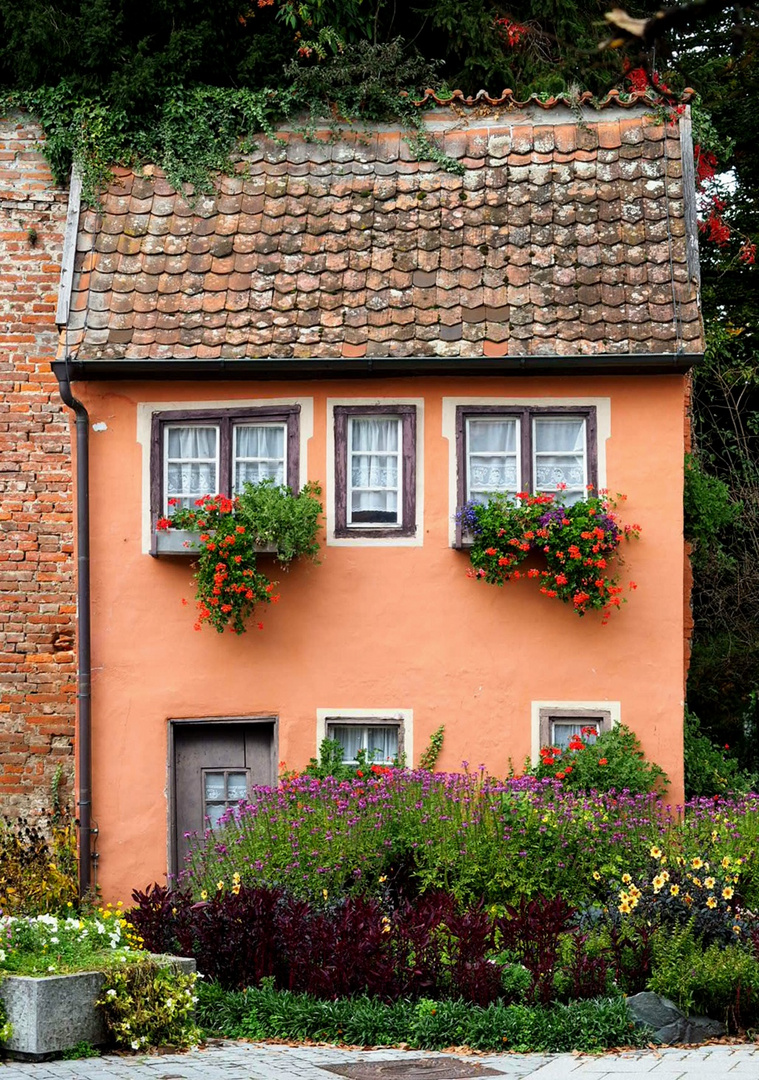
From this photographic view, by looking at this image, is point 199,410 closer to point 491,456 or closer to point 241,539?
point 241,539

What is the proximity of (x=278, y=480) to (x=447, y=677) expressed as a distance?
2264 mm

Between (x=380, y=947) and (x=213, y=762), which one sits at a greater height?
(x=213, y=762)

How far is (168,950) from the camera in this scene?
9.25m

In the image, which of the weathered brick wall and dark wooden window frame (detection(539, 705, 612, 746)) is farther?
the weathered brick wall

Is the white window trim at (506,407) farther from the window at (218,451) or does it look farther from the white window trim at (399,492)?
the window at (218,451)

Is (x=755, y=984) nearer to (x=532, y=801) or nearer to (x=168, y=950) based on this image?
(x=532, y=801)

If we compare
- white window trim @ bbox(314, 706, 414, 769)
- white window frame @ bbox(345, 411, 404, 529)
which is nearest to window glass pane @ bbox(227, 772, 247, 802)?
white window trim @ bbox(314, 706, 414, 769)

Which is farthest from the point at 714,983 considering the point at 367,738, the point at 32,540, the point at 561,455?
the point at 32,540

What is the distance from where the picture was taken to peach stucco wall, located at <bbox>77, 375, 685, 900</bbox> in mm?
11805

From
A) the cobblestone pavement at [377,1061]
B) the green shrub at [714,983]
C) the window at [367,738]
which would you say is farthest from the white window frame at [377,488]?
the cobblestone pavement at [377,1061]

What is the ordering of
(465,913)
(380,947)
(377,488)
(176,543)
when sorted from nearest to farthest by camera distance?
(380,947), (465,913), (176,543), (377,488)

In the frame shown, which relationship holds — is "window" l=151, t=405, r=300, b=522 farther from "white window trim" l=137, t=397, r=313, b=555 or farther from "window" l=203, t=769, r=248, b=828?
"window" l=203, t=769, r=248, b=828

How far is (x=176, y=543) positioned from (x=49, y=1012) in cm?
497

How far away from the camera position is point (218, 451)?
12.2 m
